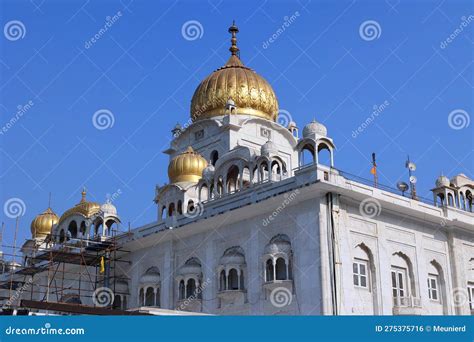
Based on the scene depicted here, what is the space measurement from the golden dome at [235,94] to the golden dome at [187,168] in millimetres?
3341

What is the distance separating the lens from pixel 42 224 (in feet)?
148

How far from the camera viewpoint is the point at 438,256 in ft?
89.3

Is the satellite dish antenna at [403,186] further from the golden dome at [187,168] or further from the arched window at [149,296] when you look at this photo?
the arched window at [149,296]

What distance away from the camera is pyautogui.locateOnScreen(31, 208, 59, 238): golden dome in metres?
44.9

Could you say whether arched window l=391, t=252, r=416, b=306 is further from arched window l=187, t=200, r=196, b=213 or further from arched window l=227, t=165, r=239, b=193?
arched window l=187, t=200, r=196, b=213

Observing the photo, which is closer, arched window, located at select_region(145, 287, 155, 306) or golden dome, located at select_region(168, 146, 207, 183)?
arched window, located at select_region(145, 287, 155, 306)

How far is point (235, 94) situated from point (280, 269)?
42.9 ft

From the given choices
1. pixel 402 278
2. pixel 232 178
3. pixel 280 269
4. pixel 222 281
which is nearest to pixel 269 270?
pixel 280 269

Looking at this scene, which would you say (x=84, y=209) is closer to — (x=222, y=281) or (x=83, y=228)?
(x=83, y=228)

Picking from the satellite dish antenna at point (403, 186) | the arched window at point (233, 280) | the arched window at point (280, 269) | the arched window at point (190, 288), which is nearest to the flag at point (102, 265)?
the arched window at point (190, 288)

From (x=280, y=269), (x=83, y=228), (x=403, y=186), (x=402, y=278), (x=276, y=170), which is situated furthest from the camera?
(x=83, y=228)

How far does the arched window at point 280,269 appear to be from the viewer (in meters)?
24.6

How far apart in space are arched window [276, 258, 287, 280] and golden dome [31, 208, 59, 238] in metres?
24.0

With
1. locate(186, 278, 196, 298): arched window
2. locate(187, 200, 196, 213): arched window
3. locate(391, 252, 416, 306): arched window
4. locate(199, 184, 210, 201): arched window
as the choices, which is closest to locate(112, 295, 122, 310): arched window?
locate(186, 278, 196, 298): arched window
